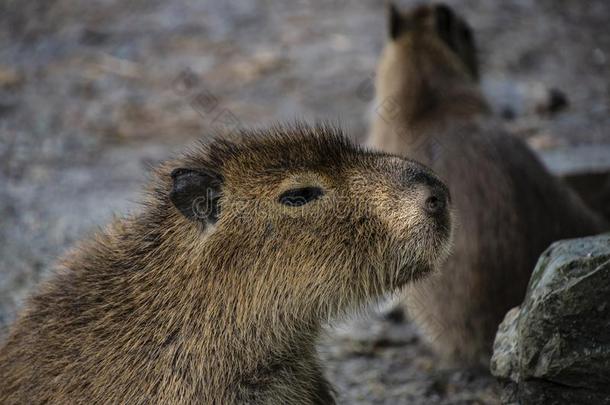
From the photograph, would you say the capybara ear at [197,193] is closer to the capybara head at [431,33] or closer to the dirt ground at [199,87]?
the dirt ground at [199,87]

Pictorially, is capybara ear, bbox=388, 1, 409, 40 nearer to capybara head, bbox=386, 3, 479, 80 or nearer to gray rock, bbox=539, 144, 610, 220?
→ capybara head, bbox=386, 3, 479, 80

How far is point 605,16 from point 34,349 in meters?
9.18

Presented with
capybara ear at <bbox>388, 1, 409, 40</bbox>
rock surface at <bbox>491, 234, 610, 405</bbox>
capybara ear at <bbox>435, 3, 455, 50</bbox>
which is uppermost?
capybara ear at <bbox>388, 1, 409, 40</bbox>

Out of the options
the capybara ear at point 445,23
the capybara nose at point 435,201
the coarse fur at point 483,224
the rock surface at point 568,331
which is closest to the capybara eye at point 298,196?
the capybara nose at point 435,201

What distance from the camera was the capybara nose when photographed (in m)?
3.52

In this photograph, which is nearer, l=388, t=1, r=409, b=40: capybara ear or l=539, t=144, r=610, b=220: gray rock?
l=539, t=144, r=610, b=220: gray rock

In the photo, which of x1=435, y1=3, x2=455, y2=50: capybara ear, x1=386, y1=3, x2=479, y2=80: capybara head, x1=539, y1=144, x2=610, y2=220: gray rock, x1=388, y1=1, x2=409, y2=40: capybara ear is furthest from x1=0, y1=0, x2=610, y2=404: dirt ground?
x1=388, y1=1, x2=409, y2=40: capybara ear

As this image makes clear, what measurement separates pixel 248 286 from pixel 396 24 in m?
4.20

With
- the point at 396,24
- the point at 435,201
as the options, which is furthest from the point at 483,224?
the point at 396,24

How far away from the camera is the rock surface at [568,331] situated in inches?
132

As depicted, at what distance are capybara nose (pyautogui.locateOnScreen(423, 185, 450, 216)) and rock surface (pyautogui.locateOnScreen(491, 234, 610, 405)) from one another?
49 cm

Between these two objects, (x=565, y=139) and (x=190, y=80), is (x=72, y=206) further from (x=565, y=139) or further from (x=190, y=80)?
(x=565, y=139)

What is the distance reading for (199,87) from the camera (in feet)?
34.4

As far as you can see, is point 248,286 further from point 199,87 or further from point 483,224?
point 199,87
